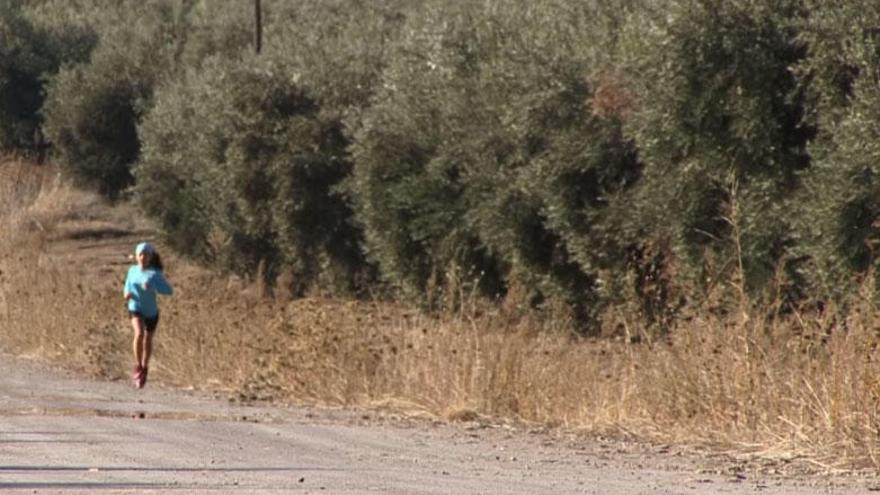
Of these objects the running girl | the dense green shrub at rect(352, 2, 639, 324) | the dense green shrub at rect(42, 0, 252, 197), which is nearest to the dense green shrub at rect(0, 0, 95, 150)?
the dense green shrub at rect(42, 0, 252, 197)

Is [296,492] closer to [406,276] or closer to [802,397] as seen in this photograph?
[802,397]

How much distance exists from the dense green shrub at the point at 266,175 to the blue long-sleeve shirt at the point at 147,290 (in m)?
13.5

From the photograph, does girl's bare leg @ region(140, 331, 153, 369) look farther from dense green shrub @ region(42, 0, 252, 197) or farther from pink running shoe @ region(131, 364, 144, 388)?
dense green shrub @ region(42, 0, 252, 197)

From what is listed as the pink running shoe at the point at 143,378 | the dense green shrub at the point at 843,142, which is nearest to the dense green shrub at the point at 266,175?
the dense green shrub at the point at 843,142

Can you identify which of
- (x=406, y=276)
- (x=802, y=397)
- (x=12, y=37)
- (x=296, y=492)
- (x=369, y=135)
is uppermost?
(x=12, y=37)

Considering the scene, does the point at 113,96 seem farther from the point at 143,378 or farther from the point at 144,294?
the point at 144,294

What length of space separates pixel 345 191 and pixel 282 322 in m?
13.0

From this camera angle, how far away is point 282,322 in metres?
19.2

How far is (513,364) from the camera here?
16.0 m

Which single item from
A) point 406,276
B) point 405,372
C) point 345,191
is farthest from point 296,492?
point 345,191

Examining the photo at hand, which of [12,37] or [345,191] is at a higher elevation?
[12,37]

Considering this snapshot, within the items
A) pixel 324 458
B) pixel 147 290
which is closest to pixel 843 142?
pixel 147 290

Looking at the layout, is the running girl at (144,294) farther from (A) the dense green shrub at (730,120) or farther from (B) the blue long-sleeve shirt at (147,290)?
(A) the dense green shrub at (730,120)

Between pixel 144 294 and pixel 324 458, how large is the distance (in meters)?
7.22
